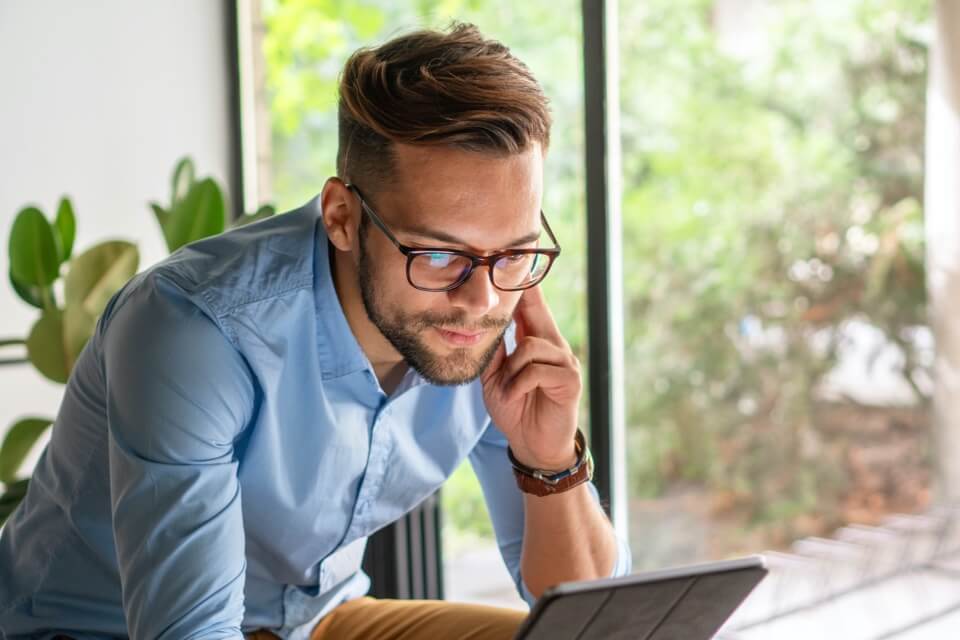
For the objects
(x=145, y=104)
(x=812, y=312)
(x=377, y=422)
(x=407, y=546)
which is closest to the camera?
(x=377, y=422)

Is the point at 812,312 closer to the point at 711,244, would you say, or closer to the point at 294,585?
the point at 711,244

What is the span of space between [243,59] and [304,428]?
8.78ft

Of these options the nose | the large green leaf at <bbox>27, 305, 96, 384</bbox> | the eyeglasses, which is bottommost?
the large green leaf at <bbox>27, 305, 96, 384</bbox>

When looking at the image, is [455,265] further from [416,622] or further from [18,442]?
[18,442]


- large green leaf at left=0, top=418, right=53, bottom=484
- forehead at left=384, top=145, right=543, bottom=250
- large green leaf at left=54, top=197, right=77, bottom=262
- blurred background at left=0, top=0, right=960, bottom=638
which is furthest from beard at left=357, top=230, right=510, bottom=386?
blurred background at left=0, top=0, right=960, bottom=638

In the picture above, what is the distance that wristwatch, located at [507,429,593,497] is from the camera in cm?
169

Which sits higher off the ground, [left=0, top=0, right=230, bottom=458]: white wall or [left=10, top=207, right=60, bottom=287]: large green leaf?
[left=0, top=0, right=230, bottom=458]: white wall

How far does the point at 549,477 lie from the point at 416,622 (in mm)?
304

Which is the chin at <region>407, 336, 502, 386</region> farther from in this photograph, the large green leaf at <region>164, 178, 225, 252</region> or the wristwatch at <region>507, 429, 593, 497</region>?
the large green leaf at <region>164, 178, 225, 252</region>

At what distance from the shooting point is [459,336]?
1.50 metres

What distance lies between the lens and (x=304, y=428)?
1.56m

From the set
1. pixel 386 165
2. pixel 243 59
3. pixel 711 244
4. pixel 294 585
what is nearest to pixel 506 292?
pixel 386 165

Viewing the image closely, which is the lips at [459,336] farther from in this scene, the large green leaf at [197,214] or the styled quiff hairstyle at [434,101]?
the large green leaf at [197,214]

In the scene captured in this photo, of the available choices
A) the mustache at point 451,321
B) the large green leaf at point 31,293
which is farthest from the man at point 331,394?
the large green leaf at point 31,293
